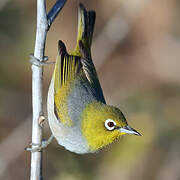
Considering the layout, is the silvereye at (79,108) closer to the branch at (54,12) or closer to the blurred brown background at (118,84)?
the branch at (54,12)

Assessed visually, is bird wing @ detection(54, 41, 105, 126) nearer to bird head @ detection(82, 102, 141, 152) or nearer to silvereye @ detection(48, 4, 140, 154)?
silvereye @ detection(48, 4, 140, 154)

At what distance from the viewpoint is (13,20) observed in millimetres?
9844

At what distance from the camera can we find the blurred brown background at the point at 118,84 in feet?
26.3

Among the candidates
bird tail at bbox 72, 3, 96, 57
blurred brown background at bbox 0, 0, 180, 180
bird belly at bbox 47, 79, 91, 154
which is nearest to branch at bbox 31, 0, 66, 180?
bird belly at bbox 47, 79, 91, 154

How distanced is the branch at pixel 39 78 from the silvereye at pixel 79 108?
2.02 feet

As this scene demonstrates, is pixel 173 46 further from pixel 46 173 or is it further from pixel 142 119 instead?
pixel 46 173

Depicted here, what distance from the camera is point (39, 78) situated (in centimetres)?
491

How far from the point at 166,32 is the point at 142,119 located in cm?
344

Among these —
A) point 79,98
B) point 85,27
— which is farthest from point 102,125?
point 85,27

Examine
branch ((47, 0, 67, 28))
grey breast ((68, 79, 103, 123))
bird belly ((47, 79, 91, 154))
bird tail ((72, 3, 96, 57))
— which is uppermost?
bird tail ((72, 3, 96, 57))

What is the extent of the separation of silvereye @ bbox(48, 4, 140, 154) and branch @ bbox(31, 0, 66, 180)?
2.02ft

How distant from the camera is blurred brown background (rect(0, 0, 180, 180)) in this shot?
316 inches

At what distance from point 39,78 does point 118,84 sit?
574 centimetres

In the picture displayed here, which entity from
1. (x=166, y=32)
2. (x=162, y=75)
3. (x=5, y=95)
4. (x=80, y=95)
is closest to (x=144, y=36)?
(x=166, y=32)
